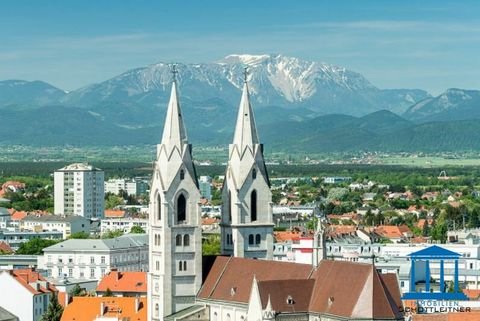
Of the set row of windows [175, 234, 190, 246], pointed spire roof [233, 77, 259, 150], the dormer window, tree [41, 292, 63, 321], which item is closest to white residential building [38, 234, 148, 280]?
tree [41, 292, 63, 321]

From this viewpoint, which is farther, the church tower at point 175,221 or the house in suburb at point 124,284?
the house in suburb at point 124,284

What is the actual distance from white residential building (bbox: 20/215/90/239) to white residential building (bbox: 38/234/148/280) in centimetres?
4459

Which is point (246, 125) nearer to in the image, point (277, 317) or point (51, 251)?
point (277, 317)

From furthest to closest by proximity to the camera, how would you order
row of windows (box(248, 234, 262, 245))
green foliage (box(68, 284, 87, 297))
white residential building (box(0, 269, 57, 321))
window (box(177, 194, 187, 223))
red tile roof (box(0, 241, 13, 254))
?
1. red tile roof (box(0, 241, 13, 254))
2. green foliage (box(68, 284, 87, 297))
3. white residential building (box(0, 269, 57, 321))
4. row of windows (box(248, 234, 262, 245))
5. window (box(177, 194, 187, 223))

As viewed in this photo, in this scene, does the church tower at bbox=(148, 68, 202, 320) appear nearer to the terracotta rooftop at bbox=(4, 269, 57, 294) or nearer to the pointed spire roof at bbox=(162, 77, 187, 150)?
the pointed spire roof at bbox=(162, 77, 187, 150)

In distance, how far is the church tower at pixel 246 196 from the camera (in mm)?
83875

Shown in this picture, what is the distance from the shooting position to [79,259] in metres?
140

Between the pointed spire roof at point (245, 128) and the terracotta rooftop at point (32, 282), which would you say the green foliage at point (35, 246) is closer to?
the terracotta rooftop at point (32, 282)

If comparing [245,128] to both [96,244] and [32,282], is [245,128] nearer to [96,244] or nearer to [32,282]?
[32,282]

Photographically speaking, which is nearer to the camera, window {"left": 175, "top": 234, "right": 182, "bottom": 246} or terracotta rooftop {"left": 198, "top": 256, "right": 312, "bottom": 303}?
terracotta rooftop {"left": 198, "top": 256, "right": 312, "bottom": 303}

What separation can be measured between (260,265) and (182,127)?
9.30 m

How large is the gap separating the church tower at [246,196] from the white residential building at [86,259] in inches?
2136

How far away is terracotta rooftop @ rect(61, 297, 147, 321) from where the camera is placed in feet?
294

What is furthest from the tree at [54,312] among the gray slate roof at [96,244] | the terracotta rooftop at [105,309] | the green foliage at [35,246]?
the green foliage at [35,246]
